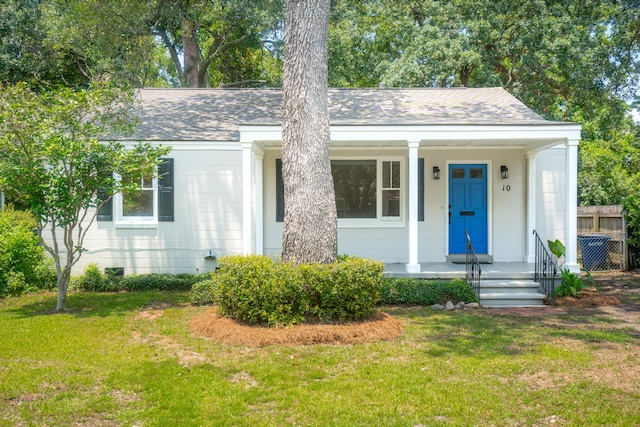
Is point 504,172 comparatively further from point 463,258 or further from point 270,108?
point 270,108

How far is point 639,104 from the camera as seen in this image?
643 inches

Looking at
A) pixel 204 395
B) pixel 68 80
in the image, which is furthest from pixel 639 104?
pixel 68 80

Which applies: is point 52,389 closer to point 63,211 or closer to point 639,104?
point 63,211

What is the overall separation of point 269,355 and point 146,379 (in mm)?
1314

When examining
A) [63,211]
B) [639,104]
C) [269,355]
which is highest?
[639,104]

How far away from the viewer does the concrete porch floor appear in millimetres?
9055

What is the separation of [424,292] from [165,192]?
540cm

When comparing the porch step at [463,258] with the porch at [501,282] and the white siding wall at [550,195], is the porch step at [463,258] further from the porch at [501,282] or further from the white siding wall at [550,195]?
the white siding wall at [550,195]

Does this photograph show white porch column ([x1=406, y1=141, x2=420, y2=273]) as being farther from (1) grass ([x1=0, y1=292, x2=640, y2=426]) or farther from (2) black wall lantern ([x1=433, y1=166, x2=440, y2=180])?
(1) grass ([x1=0, y1=292, x2=640, y2=426])

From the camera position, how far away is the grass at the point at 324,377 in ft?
12.9

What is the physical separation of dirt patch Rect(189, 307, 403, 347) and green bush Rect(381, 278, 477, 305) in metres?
1.72

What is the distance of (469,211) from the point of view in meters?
10.9

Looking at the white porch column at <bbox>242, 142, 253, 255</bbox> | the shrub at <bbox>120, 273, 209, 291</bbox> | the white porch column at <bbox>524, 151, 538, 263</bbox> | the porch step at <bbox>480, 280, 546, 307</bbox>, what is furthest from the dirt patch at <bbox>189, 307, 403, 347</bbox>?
the white porch column at <bbox>524, 151, 538, 263</bbox>

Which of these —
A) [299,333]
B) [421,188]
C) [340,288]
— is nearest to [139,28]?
[421,188]
